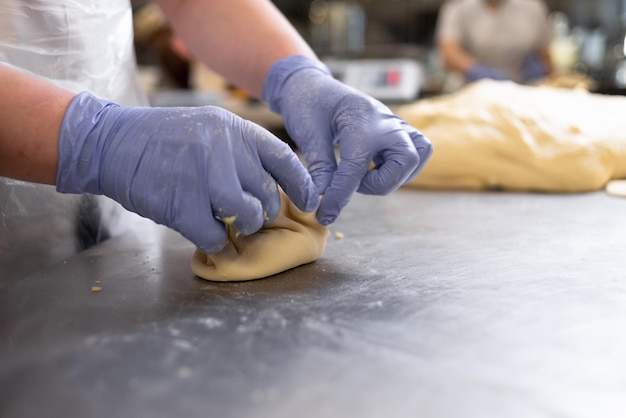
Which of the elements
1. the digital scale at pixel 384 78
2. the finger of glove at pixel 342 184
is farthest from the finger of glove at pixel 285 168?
the digital scale at pixel 384 78

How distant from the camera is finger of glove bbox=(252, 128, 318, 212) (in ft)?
2.89

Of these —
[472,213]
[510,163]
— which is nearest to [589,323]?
[472,213]

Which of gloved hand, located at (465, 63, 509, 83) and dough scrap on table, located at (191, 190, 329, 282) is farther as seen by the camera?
gloved hand, located at (465, 63, 509, 83)

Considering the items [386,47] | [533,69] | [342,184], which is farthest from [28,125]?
[386,47]

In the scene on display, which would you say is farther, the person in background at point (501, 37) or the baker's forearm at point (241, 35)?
the person in background at point (501, 37)

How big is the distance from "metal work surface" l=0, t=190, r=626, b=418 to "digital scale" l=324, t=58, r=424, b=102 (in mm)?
2367

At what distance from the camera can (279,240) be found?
40.5 inches

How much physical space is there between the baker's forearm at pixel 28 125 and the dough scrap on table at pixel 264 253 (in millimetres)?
297

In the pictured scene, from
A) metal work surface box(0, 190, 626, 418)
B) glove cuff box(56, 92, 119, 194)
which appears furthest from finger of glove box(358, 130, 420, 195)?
glove cuff box(56, 92, 119, 194)

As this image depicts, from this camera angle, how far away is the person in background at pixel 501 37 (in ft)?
12.9

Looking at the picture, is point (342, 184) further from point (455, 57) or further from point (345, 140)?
point (455, 57)

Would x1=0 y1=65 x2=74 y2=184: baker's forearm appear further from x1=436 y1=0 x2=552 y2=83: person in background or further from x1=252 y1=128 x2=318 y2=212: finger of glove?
x1=436 y1=0 x2=552 y2=83: person in background

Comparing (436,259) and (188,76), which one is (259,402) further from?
(188,76)

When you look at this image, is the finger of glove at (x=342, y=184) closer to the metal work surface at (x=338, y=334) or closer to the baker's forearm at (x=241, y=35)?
the metal work surface at (x=338, y=334)
